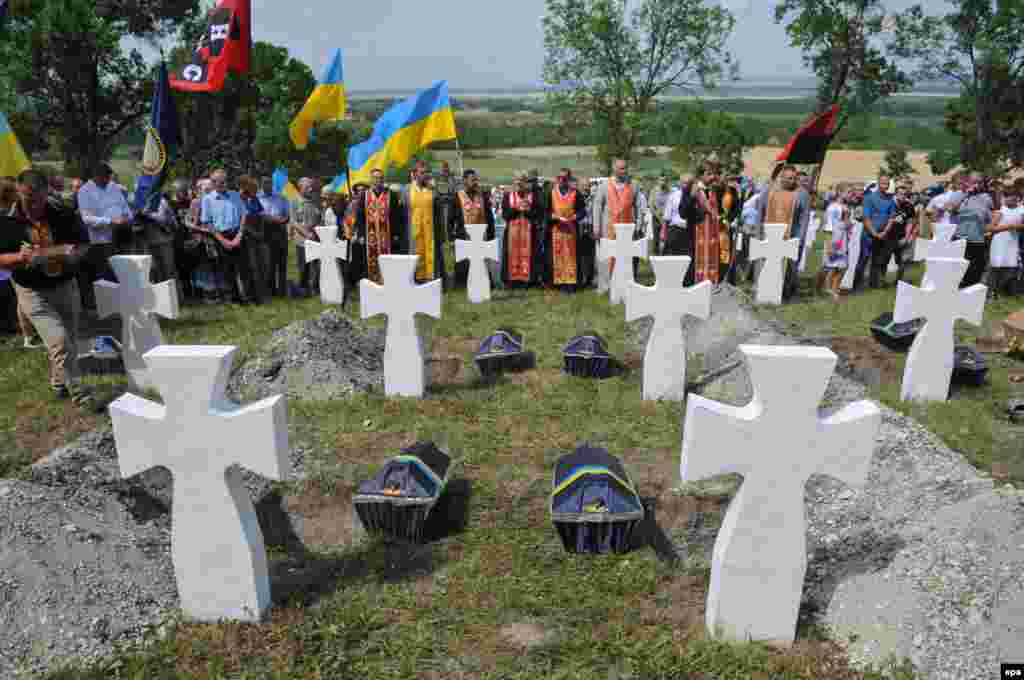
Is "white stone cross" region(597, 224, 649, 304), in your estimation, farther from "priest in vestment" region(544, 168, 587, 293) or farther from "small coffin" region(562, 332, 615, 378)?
"small coffin" region(562, 332, 615, 378)

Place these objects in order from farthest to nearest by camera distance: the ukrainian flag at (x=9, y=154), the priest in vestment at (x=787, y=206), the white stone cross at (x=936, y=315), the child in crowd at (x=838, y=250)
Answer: the child in crowd at (x=838, y=250) < the priest in vestment at (x=787, y=206) < the ukrainian flag at (x=9, y=154) < the white stone cross at (x=936, y=315)

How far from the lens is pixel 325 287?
1173 centimetres

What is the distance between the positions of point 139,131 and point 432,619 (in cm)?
2983

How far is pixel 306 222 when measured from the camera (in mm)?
12547

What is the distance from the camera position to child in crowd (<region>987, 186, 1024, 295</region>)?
11586 millimetres

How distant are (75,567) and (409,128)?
914 cm

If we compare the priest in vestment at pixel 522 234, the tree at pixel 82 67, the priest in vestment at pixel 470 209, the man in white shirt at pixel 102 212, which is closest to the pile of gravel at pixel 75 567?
the man in white shirt at pixel 102 212

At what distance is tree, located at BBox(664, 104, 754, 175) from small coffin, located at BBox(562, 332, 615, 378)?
34.0 meters

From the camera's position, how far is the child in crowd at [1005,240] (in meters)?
11.6

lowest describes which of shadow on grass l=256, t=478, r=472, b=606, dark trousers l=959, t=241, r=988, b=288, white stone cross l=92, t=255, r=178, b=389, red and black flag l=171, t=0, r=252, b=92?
shadow on grass l=256, t=478, r=472, b=606

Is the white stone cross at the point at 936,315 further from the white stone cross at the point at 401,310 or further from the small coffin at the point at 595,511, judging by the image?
the white stone cross at the point at 401,310

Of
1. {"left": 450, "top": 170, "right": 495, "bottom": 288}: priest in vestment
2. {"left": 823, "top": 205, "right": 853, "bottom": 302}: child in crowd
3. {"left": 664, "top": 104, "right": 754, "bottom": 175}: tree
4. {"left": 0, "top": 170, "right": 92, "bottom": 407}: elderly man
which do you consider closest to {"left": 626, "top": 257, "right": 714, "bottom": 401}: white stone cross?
{"left": 0, "top": 170, "right": 92, "bottom": 407}: elderly man

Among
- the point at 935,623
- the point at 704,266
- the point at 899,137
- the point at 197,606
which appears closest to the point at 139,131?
the point at 704,266

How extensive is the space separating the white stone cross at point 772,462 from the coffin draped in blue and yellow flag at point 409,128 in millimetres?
9015
